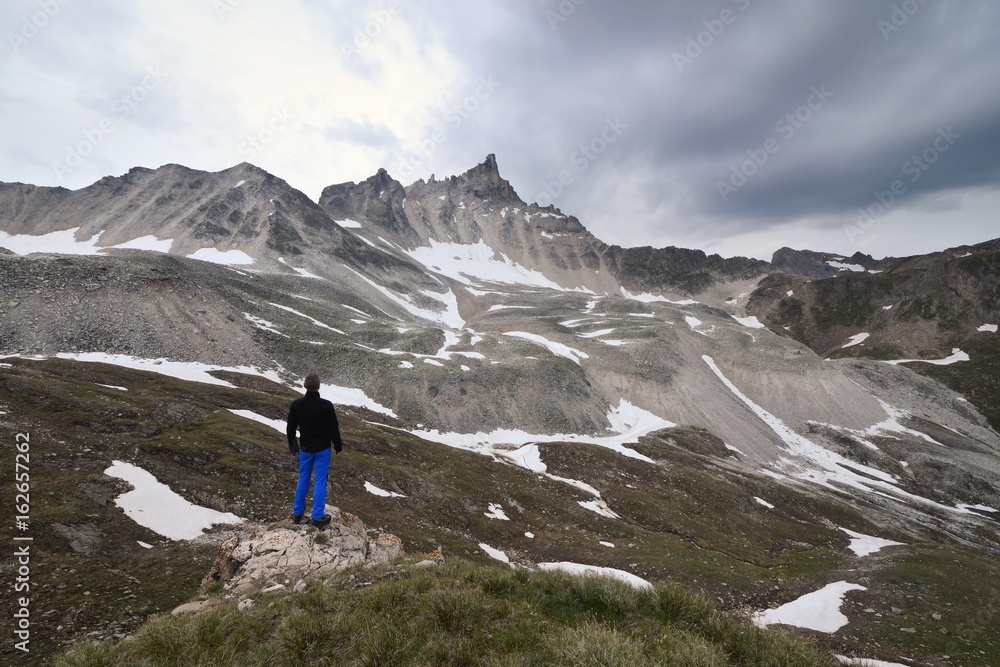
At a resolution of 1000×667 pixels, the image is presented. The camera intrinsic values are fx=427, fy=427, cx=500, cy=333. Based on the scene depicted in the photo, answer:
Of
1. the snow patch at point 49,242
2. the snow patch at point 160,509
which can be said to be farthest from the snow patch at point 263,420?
the snow patch at point 49,242

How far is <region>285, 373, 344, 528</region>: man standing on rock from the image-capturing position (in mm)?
12305

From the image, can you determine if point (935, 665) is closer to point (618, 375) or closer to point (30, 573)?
point (30, 573)

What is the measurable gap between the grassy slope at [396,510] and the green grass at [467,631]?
691 centimetres

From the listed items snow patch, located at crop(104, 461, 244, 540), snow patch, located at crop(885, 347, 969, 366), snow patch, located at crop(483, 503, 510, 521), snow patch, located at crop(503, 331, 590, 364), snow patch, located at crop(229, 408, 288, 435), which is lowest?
snow patch, located at crop(483, 503, 510, 521)

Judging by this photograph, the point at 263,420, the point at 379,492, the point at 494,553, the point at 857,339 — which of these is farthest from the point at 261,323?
the point at 857,339

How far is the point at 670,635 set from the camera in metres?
7.29

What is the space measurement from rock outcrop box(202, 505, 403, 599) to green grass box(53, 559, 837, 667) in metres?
1.85

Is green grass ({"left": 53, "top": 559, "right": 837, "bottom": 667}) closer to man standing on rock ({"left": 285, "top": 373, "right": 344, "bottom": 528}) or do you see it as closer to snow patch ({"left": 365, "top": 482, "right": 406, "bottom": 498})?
man standing on rock ({"left": 285, "top": 373, "right": 344, "bottom": 528})

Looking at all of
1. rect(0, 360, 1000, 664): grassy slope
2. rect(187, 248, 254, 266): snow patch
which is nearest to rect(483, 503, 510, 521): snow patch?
rect(0, 360, 1000, 664): grassy slope

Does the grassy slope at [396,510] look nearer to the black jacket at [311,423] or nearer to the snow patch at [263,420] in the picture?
the snow patch at [263,420]

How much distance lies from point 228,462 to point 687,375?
271 feet

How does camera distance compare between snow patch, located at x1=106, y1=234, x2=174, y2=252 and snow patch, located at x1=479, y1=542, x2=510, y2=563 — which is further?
snow patch, located at x1=106, y1=234, x2=174, y2=252

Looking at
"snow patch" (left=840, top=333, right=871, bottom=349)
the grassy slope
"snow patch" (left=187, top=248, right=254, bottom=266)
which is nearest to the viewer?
the grassy slope

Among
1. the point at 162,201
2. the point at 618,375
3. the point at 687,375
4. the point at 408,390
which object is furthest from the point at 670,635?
the point at 162,201
